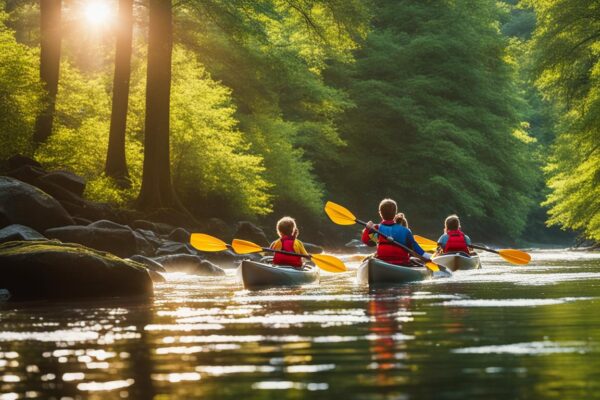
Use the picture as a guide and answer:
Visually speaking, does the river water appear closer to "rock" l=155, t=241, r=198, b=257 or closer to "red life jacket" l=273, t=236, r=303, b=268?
"red life jacket" l=273, t=236, r=303, b=268

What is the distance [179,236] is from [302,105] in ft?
62.8

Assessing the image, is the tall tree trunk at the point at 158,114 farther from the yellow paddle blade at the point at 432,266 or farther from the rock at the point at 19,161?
the yellow paddle blade at the point at 432,266

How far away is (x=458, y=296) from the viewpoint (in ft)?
43.2

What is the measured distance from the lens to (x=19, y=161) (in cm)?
2466

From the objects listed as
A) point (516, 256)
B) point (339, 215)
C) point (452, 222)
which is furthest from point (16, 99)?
point (516, 256)

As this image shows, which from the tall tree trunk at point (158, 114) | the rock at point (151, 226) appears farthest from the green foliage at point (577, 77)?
the rock at point (151, 226)

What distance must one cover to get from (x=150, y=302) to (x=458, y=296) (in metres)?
3.49

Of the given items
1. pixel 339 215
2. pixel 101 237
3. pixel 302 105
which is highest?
pixel 302 105

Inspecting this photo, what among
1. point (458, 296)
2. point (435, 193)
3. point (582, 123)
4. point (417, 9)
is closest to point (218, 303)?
point (458, 296)

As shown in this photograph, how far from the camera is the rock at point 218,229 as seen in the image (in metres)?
28.2

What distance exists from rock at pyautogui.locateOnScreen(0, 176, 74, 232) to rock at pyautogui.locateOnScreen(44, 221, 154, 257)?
417mm

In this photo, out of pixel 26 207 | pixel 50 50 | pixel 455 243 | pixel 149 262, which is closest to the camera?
pixel 149 262

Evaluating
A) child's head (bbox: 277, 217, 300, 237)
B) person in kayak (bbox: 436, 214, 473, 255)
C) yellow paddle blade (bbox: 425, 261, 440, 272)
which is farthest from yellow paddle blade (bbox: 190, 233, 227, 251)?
person in kayak (bbox: 436, 214, 473, 255)

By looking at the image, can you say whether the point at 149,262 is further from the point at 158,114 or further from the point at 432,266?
the point at 158,114
